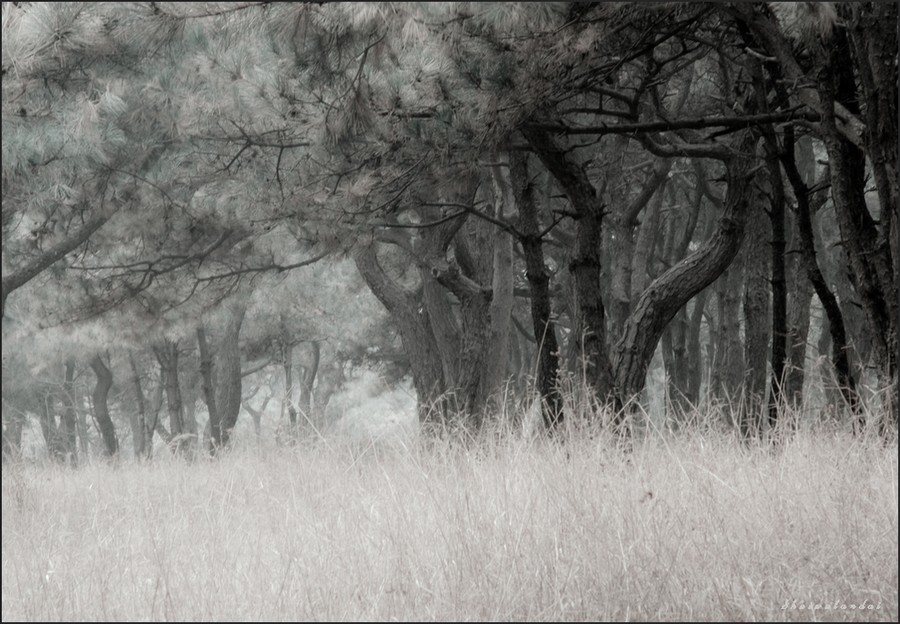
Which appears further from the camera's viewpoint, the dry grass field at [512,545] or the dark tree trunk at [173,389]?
the dark tree trunk at [173,389]

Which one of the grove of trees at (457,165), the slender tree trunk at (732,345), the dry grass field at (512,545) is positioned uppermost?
the grove of trees at (457,165)

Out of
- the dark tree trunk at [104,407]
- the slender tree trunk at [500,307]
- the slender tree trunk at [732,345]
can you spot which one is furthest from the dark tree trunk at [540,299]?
the dark tree trunk at [104,407]

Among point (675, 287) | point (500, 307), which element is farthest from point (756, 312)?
point (500, 307)

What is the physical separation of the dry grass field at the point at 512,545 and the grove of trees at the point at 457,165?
0.65 meters

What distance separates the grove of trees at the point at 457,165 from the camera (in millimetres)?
4539

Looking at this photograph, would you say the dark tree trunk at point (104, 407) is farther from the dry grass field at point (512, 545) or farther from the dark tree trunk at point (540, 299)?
the dry grass field at point (512, 545)

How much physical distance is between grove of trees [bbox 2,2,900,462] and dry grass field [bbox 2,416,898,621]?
65cm

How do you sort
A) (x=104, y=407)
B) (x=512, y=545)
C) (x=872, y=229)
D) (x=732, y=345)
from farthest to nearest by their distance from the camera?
1. (x=104, y=407)
2. (x=732, y=345)
3. (x=872, y=229)
4. (x=512, y=545)

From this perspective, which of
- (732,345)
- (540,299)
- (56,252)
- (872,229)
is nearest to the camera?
(872,229)

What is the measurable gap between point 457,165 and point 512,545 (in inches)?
127

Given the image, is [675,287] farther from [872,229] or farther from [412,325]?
[412,325]

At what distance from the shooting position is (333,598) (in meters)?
3.11

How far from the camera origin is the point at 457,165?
6.14 meters

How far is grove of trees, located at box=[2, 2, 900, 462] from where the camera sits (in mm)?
4539
